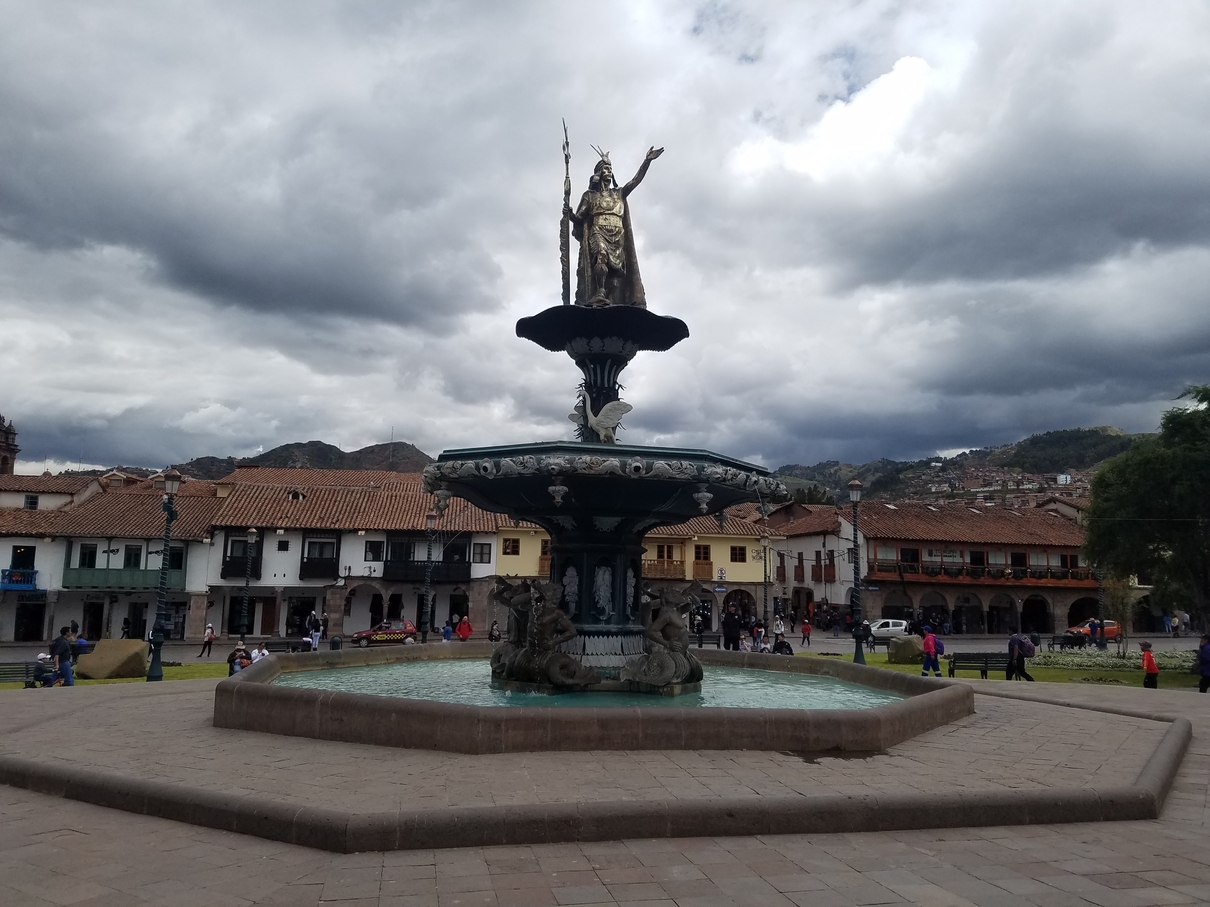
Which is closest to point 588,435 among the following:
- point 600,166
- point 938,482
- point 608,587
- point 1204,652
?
point 608,587

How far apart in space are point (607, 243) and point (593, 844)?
9026mm

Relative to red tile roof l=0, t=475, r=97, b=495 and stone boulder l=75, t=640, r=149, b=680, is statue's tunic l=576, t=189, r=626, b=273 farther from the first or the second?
red tile roof l=0, t=475, r=97, b=495

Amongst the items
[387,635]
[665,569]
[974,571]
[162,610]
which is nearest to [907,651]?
[387,635]

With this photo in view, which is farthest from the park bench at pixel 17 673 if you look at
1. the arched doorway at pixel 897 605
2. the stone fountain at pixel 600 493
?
the arched doorway at pixel 897 605

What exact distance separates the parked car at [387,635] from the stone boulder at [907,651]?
16.3m

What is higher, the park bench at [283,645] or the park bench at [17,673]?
the park bench at [283,645]

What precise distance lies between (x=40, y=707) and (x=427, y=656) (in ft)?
19.5

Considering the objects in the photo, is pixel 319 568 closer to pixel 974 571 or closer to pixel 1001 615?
pixel 974 571

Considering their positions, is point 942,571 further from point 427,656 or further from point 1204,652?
point 427,656

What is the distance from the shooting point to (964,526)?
170ft

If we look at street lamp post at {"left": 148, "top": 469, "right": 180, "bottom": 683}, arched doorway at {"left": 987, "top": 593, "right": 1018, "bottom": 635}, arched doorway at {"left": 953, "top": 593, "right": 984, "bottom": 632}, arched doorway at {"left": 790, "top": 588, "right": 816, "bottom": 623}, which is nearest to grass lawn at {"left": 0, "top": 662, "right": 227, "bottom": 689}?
street lamp post at {"left": 148, "top": 469, "right": 180, "bottom": 683}

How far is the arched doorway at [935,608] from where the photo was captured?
159 feet

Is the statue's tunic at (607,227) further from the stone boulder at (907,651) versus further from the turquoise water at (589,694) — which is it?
the stone boulder at (907,651)

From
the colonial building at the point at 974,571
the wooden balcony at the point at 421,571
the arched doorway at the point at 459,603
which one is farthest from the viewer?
the colonial building at the point at 974,571
